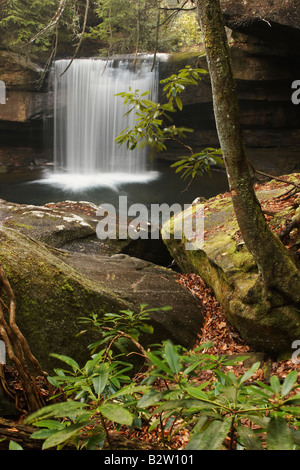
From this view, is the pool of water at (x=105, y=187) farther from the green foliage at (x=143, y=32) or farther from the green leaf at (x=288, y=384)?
the green leaf at (x=288, y=384)

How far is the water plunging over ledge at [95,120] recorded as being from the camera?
15.6 meters

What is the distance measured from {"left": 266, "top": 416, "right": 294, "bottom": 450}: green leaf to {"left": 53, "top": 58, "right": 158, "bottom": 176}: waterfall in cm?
1605

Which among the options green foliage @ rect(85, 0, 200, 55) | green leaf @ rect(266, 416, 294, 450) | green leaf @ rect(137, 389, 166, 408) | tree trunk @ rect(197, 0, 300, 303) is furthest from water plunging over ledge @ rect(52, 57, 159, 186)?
green leaf @ rect(266, 416, 294, 450)

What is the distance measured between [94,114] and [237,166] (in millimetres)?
15258

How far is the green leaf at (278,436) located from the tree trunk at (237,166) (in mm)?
2355

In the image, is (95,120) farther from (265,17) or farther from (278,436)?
(278,436)

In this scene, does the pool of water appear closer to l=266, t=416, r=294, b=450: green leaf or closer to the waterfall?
the waterfall

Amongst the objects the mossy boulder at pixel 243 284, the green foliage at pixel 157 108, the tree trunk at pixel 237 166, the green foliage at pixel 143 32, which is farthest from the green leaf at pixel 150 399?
the green foliage at pixel 143 32

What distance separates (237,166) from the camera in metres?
2.92

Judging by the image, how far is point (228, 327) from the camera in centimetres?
408

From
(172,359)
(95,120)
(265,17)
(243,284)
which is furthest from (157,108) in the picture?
(95,120)
